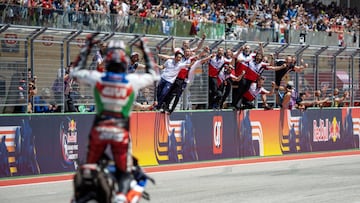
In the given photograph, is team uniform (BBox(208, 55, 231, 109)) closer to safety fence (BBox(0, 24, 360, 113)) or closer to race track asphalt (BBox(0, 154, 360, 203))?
safety fence (BBox(0, 24, 360, 113))

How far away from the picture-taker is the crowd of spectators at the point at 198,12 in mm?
22406

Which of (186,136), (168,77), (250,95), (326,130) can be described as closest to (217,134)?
(186,136)

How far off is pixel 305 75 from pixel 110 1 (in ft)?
21.4

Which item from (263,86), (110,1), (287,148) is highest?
(110,1)

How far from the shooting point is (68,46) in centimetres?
1942

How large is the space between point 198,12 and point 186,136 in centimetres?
1122

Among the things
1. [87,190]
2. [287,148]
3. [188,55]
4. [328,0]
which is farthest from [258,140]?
[328,0]

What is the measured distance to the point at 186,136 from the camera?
21.1 metres

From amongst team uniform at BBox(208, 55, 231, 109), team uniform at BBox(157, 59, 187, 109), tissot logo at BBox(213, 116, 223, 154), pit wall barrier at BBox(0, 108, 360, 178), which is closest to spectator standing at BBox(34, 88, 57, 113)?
pit wall barrier at BBox(0, 108, 360, 178)

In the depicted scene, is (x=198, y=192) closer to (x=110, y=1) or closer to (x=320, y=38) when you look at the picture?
(x=110, y=1)

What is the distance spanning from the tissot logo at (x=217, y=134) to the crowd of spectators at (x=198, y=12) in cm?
401

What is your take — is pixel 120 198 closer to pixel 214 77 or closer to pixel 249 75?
pixel 214 77

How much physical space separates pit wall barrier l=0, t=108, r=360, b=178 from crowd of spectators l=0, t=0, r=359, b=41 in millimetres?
4218

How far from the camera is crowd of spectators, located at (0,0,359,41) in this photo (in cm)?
2241
